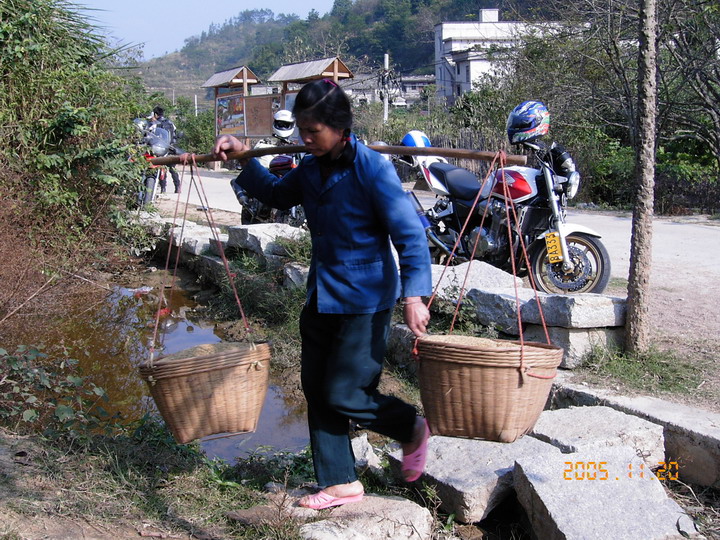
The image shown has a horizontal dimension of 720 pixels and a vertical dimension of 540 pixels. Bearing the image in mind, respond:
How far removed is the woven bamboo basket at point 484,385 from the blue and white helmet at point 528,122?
2907 millimetres

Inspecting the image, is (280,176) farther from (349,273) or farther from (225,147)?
(349,273)

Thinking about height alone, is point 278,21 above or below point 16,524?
above

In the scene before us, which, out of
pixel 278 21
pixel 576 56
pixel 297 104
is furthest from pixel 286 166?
pixel 278 21

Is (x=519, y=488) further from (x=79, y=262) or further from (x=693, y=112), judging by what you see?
(x=693, y=112)

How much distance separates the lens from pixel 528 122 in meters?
5.46

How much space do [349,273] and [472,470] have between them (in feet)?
3.78

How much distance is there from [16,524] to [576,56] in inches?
460

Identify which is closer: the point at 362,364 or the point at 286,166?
the point at 362,364

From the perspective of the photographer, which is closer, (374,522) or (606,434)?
(374,522)

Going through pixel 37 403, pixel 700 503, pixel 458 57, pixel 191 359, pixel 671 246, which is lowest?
pixel 700 503

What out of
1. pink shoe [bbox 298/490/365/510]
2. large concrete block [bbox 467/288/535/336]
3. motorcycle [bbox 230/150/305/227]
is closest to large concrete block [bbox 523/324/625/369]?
large concrete block [bbox 467/288/535/336]

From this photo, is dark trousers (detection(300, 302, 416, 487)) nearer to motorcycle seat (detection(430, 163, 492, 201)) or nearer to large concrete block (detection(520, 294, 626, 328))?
large concrete block (detection(520, 294, 626, 328))

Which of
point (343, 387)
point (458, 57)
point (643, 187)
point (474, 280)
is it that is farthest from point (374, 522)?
point (458, 57)

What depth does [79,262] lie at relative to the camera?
23.9 ft
